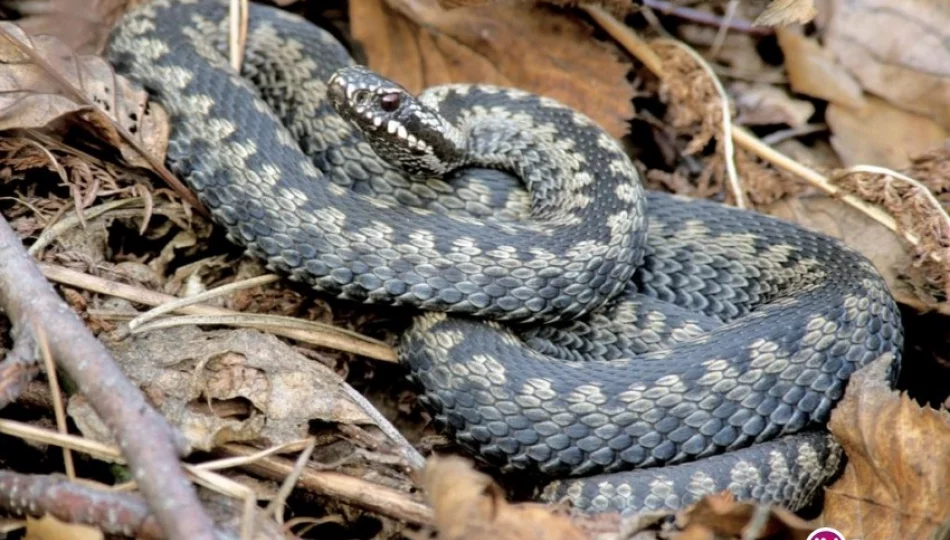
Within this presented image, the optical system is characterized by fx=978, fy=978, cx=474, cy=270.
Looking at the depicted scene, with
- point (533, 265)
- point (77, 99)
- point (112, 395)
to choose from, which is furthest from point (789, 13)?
point (112, 395)

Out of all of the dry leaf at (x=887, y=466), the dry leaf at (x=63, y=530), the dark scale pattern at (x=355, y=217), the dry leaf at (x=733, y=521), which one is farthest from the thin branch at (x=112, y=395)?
the dry leaf at (x=887, y=466)

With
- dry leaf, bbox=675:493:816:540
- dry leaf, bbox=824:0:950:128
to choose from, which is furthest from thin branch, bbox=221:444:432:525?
dry leaf, bbox=824:0:950:128

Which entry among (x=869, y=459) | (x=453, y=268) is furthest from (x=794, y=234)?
(x=453, y=268)

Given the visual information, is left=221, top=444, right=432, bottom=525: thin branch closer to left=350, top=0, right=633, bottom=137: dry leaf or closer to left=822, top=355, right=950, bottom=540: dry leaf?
left=822, top=355, right=950, bottom=540: dry leaf

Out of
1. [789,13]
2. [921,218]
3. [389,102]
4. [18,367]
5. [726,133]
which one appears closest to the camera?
[18,367]

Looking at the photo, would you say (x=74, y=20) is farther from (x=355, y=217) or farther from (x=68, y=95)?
(x=355, y=217)

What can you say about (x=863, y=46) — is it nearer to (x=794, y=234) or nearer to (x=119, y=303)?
(x=794, y=234)

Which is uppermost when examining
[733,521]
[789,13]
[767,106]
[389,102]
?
[789,13]
